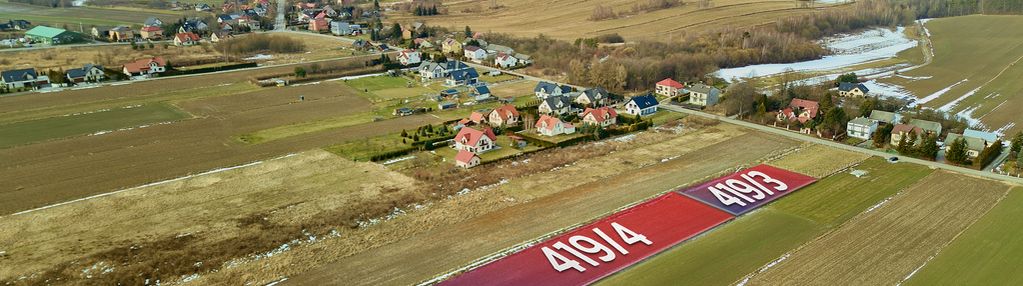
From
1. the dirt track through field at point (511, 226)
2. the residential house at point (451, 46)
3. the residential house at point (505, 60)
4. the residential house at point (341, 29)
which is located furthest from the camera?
the residential house at point (341, 29)

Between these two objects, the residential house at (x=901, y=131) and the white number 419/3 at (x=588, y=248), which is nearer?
→ the white number 419/3 at (x=588, y=248)

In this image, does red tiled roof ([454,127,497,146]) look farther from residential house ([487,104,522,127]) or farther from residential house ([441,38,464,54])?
residential house ([441,38,464,54])

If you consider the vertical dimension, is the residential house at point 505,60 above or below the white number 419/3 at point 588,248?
above

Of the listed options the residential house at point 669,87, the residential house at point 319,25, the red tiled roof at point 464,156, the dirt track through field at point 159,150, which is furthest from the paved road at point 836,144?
the residential house at point 319,25

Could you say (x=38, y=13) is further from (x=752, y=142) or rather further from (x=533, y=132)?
(x=752, y=142)

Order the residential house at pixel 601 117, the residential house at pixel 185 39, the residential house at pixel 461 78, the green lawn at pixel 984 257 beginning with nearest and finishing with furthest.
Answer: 1. the green lawn at pixel 984 257
2. the residential house at pixel 601 117
3. the residential house at pixel 461 78
4. the residential house at pixel 185 39

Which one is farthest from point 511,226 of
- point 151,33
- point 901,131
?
point 151,33

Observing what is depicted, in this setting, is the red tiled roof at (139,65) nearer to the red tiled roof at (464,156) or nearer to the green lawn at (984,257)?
the red tiled roof at (464,156)

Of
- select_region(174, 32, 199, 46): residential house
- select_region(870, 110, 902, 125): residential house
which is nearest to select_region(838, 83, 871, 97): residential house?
select_region(870, 110, 902, 125): residential house
